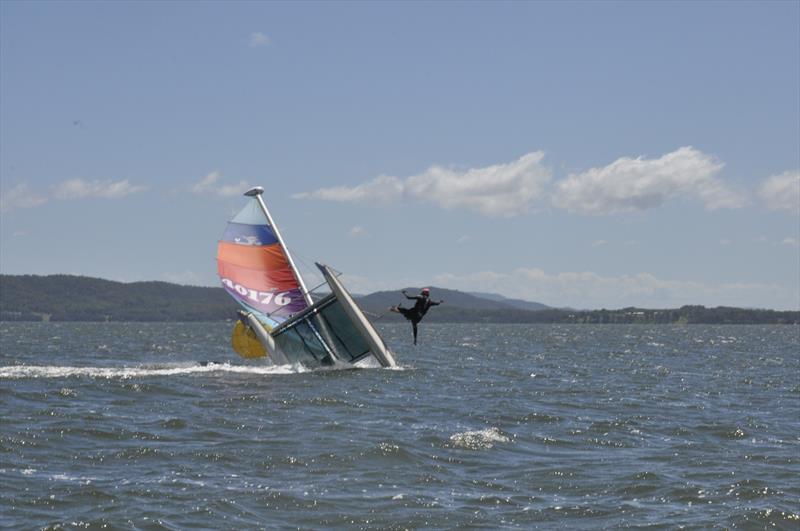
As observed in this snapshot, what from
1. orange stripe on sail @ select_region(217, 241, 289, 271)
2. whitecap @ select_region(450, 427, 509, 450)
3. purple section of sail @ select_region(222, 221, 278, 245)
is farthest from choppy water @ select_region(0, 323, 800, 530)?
purple section of sail @ select_region(222, 221, 278, 245)

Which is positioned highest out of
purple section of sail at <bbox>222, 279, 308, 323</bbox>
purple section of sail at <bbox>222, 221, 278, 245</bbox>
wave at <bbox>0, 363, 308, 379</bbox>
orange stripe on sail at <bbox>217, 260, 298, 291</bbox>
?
purple section of sail at <bbox>222, 221, 278, 245</bbox>

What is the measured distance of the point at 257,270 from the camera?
3791 centimetres

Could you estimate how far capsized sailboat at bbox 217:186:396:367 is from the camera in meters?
33.7

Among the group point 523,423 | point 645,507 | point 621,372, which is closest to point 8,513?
point 645,507

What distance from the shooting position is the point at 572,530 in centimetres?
1278

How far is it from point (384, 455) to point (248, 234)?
22.2m

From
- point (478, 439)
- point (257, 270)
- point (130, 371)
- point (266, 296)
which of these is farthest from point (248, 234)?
point (478, 439)

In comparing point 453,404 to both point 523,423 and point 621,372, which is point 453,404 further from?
point 621,372

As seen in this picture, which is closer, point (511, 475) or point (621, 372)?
point (511, 475)

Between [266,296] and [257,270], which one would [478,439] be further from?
[257,270]

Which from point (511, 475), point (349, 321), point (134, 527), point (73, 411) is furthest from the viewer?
point (349, 321)

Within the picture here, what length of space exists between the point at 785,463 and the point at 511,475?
15.5 feet

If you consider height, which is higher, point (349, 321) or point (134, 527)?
point (349, 321)

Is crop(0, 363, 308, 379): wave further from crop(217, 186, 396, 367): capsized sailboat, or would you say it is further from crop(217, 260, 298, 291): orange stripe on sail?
crop(217, 260, 298, 291): orange stripe on sail
